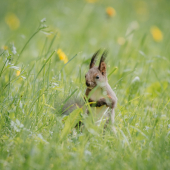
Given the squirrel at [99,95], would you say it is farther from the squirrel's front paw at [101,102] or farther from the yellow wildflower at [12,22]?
the yellow wildflower at [12,22]

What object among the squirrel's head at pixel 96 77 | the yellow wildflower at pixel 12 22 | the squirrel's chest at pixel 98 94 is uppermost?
the squirrel's head at pixel 96 77

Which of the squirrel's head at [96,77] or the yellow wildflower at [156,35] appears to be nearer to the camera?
the squirrel's head at [96,77]

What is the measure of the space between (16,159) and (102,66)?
37.5 inches

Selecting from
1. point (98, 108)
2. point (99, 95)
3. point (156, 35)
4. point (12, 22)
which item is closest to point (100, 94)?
point (99, 95)

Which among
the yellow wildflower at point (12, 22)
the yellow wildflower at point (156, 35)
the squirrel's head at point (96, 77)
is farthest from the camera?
the yellow wildflower at point (156, 35)

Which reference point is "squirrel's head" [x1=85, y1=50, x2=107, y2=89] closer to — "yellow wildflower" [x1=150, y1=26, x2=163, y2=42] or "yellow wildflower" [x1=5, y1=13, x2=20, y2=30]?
"yellow wildflower" [x1=5, y1=13, x2=20, y2=30]

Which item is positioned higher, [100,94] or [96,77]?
[96,77]

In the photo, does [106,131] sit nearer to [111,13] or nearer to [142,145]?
[142,145]

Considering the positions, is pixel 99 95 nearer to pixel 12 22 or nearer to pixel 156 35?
pixel 12 22

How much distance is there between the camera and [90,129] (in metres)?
1.80

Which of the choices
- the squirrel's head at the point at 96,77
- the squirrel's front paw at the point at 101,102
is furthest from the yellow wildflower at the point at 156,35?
the squirrel's front paw at the point at 101,102

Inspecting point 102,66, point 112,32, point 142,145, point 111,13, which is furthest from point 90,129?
point 112,32

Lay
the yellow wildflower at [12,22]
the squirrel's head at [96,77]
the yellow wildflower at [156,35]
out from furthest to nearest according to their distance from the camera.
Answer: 1. the yellow wildflower at [156,35]
2. the yellow wildflower at [12,22]
3. the squirrel's head at [96,77]

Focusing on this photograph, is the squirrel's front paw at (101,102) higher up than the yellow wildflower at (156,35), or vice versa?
the squirrel's front paw at (101,102)
